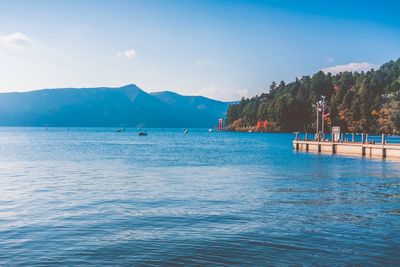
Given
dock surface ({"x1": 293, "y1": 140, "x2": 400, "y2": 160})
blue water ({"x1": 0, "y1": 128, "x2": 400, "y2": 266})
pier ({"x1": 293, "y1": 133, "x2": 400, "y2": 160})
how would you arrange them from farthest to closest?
pier ({"x1": 293, "y1": 133, "x2": 400, "y2": 160}) → dock surface ({"x1": 293, "y1": 140, "x2": 400, "y2": 160}) → blue water ({"x1": 0, "y1": 128, "x2": 400, "y2": 266})

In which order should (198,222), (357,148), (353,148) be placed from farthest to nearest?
(353,148) → (357,148) → (198,222)

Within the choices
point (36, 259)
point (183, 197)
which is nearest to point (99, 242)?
point (36, 259)

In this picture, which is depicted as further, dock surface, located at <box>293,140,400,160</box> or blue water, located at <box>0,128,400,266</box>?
dock surface, located at <box>293,140,400,160</box>

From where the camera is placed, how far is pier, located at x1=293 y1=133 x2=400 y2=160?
6199 cm

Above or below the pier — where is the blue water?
below

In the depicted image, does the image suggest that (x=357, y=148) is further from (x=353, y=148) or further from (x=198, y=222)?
(x=198, y=222)

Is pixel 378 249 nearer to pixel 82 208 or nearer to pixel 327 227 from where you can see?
pixel 327 227

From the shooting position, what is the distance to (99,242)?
16.5 m

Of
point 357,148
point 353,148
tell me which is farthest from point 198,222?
point 353,148

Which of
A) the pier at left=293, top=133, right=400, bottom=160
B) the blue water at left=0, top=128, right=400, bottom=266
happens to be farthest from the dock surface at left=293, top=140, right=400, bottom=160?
the blue water at left=0, top=128, right=400, bottom=266

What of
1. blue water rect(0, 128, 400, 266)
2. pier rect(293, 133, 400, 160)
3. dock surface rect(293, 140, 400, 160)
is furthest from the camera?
pier rect(293, 133, 400, 160)

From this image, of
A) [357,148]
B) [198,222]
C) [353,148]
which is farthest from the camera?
[353,148]

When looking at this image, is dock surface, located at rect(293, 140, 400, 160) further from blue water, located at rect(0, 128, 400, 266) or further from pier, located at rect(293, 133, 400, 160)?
blue water, located at rect(0, 128, 400, 266)

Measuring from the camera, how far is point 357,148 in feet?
229
